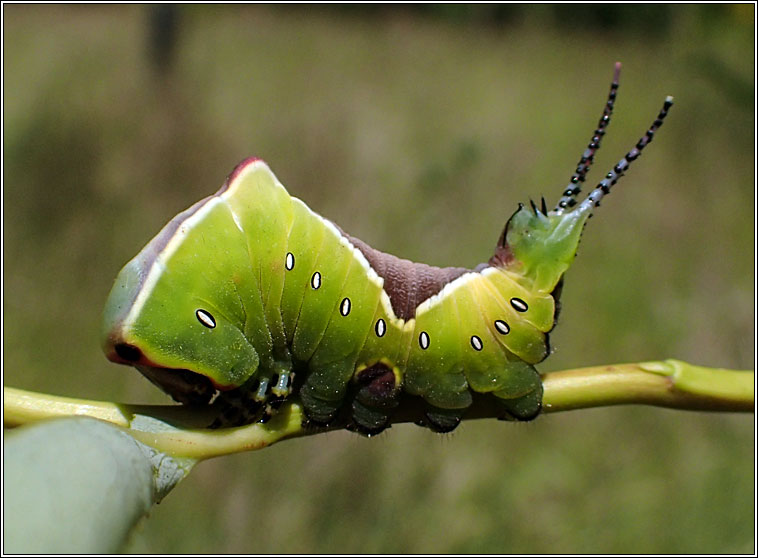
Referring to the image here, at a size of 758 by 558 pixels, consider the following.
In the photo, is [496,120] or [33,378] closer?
[33,378]

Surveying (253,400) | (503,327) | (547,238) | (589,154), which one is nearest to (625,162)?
(589,154)

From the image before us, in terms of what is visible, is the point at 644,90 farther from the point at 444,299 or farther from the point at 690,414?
the point at 444,299

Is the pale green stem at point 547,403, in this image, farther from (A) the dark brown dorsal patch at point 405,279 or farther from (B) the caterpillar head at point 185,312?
(A) the dark brown dorsal patch at point 405,279

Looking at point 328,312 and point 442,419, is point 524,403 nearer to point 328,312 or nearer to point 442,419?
point 442,419

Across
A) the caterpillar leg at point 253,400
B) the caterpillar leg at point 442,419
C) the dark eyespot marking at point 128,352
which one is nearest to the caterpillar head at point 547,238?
the caterpillar leg at point 442,419

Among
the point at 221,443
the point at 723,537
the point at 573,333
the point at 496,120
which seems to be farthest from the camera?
the point at 496,120

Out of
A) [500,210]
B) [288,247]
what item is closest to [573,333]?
[500,210]
